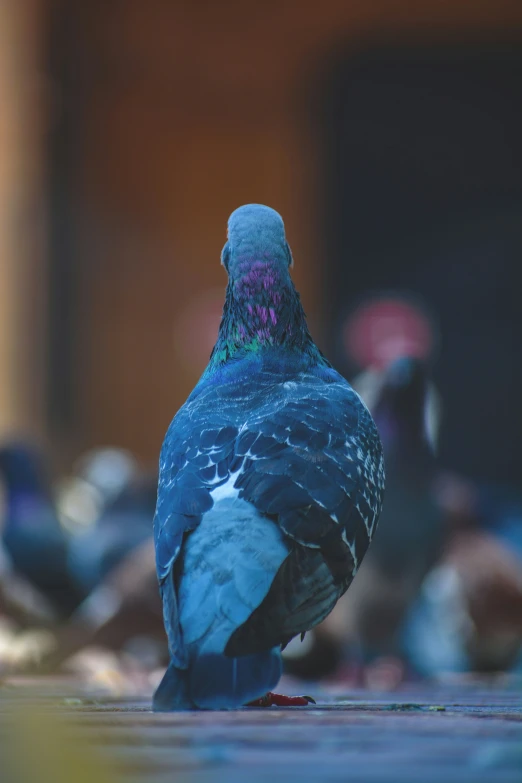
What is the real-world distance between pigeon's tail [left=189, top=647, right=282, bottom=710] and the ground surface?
0.04 m

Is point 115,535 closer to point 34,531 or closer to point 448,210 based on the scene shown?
point 34,531

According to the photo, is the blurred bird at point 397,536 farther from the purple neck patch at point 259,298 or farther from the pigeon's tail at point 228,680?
the pigeon's tail at point 228,680

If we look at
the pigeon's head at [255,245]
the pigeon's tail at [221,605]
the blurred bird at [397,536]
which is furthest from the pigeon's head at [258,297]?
the blurred bird at [397,536]

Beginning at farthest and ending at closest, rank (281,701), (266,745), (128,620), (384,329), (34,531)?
(384,329) < (34,531) < (128,620) < (281,701) < (266,745)

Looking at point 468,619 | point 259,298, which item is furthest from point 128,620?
point 259,298

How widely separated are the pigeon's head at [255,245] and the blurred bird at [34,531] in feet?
15.0

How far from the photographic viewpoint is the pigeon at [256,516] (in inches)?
107

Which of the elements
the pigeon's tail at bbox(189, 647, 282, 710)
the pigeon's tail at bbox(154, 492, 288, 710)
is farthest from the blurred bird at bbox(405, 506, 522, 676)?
the pigeon's tail at bbox(189, 647, 282, 710)

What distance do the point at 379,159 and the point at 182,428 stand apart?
29.8 ft

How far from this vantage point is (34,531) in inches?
325

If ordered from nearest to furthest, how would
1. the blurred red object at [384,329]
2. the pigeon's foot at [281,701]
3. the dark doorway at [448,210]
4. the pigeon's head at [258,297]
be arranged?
the pigeon's foot at [281,701] < the pigeon's head at [258,297] < the blurred red object at [384,329] < the dark doorway at [448,210]

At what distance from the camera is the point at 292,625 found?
113 inches

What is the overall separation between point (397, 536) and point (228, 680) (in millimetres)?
3109

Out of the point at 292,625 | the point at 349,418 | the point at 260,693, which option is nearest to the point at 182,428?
the point at 349,418
